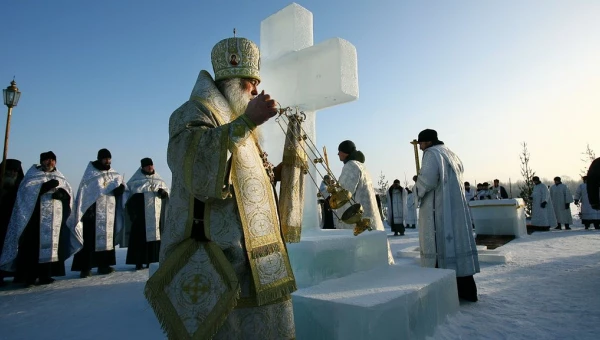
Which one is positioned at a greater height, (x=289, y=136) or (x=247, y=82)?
(x=247, y=82)

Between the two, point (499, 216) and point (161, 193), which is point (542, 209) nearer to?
point (499, 216)

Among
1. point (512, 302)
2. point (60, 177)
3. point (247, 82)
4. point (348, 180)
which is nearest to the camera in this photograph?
point (247, 82)

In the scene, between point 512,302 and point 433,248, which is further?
point 433,248

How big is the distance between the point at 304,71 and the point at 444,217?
2.64m

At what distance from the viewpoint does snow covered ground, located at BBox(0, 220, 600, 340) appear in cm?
318

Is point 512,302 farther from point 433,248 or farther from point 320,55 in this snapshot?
point 320,55

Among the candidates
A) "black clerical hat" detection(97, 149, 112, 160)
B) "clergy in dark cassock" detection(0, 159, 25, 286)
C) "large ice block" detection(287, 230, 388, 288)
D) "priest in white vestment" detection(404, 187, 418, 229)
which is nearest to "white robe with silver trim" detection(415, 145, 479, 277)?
"large ice block" detection(287, 230, 388, 288)

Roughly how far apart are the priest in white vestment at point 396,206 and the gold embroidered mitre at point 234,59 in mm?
13202

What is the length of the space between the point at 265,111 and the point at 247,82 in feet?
1.77

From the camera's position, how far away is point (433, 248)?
179 inches

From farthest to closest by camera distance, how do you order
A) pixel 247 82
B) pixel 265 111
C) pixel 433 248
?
pixel 433 248 < pixel 247 82 < pixel 265 111

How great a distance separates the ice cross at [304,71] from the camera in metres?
3.88

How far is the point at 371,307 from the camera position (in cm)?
234

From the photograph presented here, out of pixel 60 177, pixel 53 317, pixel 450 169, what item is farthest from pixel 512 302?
pixel 60 177
